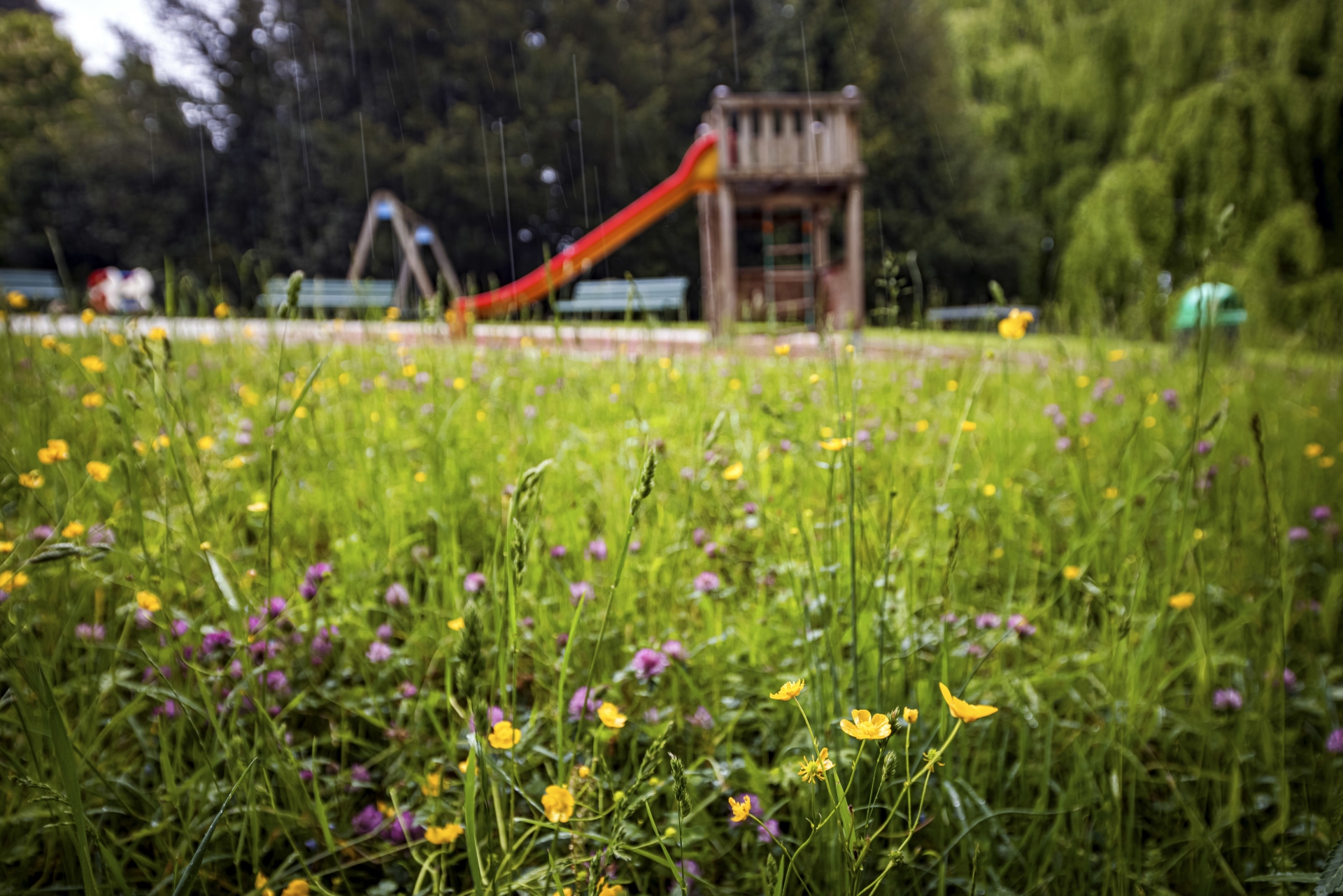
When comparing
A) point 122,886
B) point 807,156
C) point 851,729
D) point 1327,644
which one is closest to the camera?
point 851,729

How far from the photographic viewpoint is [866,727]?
498mm

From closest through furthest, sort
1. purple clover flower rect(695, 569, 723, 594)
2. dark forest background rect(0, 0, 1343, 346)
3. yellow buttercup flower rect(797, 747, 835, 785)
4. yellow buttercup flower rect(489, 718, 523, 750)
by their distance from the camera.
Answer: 1. yellow buttercup flower rect(797, 747, 835, 785)
2. yellow buttercup flower rect(489, 718, 523, 750)
3. purple clover flower rect(695, 569, 723, 594)
4. dark forest background rect(0, 0, 1343, 346)

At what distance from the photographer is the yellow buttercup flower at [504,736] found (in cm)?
59

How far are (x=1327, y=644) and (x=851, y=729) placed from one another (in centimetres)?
128

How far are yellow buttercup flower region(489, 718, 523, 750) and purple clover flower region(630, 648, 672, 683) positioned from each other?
0.91ft

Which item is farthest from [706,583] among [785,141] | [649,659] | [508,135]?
[508,135]

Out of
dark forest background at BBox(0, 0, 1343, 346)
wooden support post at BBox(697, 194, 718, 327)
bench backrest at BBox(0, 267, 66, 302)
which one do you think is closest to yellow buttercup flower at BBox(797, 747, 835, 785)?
wooden support post at BBox(697, 194, 718, 327)

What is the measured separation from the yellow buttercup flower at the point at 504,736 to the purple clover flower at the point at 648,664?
0.91 ft

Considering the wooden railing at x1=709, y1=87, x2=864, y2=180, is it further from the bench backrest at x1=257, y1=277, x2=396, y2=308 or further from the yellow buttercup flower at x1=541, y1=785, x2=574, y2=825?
the yellow buttercup flower at x1=541, y1=785, x2=574, y2=825

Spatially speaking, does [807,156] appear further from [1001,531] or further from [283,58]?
[283,58]

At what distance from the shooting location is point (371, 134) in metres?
13.8

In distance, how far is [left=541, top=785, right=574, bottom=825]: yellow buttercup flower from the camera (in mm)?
597

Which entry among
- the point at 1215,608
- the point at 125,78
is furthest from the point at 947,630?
the point at 125,78

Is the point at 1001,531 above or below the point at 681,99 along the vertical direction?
below
